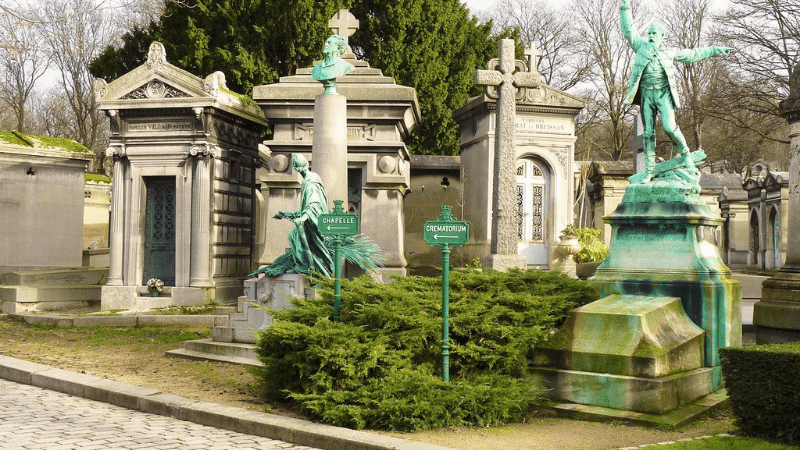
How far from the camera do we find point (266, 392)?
22.7ft

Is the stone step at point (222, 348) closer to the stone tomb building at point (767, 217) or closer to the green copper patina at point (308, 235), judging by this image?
the green copper patina at point (308, 235)

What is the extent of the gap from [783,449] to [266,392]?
4.23m

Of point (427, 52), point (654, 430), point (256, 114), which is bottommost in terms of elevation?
point (654, 430)

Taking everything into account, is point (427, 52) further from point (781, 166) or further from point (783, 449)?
point (781, 166)

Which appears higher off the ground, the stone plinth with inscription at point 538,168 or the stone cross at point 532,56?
the stone cross at point 532,56

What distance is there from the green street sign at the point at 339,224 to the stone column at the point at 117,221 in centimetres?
799

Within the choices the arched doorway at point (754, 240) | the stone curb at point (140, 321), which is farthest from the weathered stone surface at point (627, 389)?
the arched doorway at point (754, 240)

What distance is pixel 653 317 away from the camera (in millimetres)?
6531

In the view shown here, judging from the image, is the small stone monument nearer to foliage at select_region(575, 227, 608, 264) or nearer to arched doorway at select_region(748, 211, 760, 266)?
foliage at select_region(575, 227, 608, 264)

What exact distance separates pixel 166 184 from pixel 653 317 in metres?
10.4

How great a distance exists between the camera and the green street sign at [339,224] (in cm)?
732

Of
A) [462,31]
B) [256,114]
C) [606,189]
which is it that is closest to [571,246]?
[606,189]

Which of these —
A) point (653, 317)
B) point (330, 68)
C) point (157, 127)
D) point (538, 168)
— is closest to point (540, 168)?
point (538, 168)

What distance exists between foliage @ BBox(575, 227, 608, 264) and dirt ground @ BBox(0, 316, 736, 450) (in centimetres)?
753
